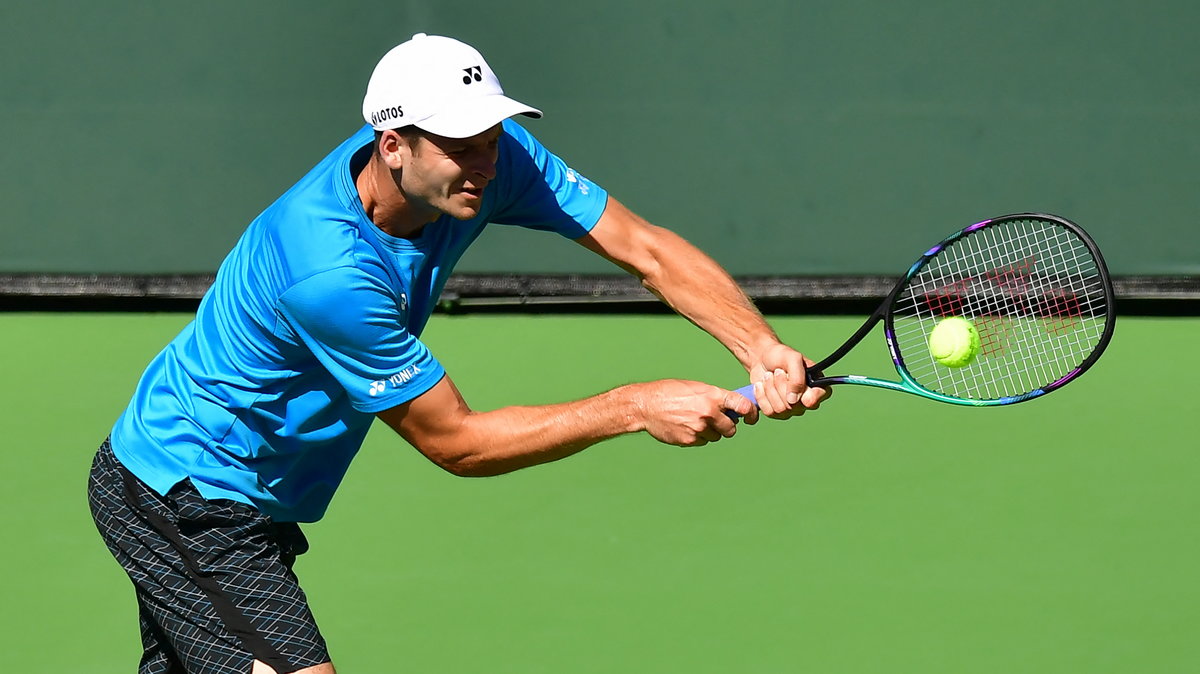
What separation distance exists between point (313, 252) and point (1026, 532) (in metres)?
2.61

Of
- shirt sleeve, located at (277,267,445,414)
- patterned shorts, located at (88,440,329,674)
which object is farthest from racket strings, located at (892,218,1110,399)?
patterned shorts, located at (88,440,329,674)

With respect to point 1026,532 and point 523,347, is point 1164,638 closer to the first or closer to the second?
point 1026,532

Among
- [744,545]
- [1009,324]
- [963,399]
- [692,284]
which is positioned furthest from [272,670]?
[1009,324]

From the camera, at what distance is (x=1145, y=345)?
6059 mm

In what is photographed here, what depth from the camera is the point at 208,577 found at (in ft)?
9.34

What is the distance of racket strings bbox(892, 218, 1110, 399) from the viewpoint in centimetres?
408

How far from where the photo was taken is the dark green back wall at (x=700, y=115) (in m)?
6.30

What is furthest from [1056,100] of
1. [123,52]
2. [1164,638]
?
[123,52]

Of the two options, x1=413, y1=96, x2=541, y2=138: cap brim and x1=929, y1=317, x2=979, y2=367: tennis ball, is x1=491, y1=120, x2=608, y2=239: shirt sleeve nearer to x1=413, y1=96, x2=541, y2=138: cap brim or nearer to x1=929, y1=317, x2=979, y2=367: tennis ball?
x1=413, y1=96, x2=541, y2=138: cap brim

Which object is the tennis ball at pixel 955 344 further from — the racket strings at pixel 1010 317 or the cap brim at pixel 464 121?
the cap brim at pixel 464 121

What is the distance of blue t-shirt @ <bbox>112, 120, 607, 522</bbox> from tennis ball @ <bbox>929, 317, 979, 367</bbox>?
1.13m

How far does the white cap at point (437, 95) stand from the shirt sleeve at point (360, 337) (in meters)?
0.32

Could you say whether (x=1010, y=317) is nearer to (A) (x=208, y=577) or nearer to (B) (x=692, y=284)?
(B) (x=692, y=284)

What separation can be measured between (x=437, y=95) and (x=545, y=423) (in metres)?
0.69
